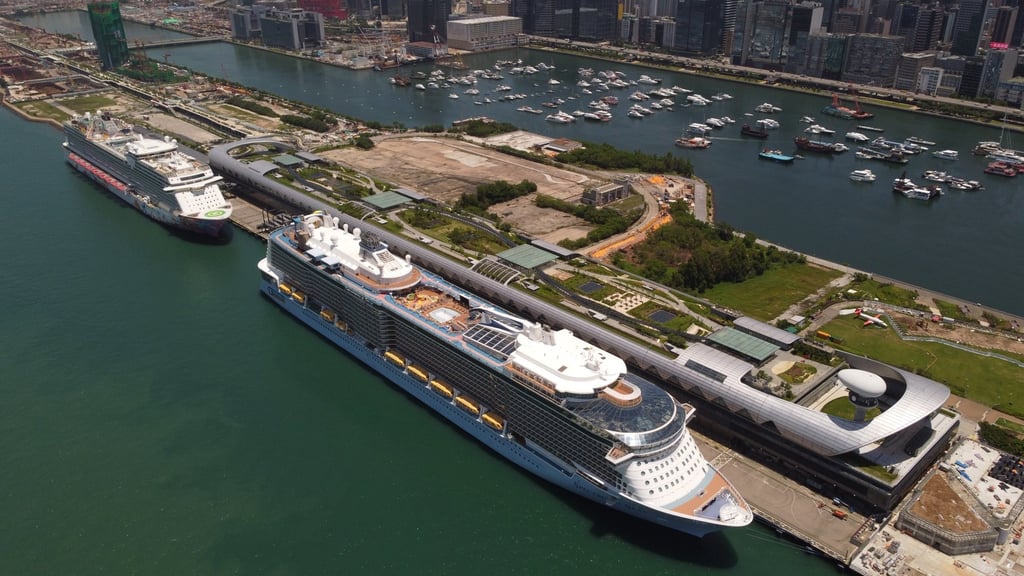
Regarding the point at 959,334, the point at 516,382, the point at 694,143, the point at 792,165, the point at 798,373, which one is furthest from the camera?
the point at 694,143

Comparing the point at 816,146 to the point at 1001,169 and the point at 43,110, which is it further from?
the point at 43,110

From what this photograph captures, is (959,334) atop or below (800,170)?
atop

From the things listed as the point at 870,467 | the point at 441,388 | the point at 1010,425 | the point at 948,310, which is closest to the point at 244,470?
the point at 441,388

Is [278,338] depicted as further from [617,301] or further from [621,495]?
[621,495]

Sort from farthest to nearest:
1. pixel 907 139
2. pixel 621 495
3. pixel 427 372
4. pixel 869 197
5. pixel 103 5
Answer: pixel 103 5
pixel 907 139
pixel 869 197
pixel 427 372
pixel 621 495

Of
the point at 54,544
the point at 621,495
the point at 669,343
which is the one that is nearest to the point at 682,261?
the point at 669,343

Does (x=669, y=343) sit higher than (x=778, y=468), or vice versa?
(x=669, y=343)

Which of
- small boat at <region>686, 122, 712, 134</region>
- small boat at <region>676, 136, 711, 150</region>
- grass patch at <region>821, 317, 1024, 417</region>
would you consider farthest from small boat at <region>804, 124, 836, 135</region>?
grass patch at <region>821, 317, 1024, 417</region>

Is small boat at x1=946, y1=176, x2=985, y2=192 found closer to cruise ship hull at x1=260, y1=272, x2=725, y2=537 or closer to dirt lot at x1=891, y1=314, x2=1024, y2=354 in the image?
dirt lot at x1=891, y1=314, x2=1024, y2=354
